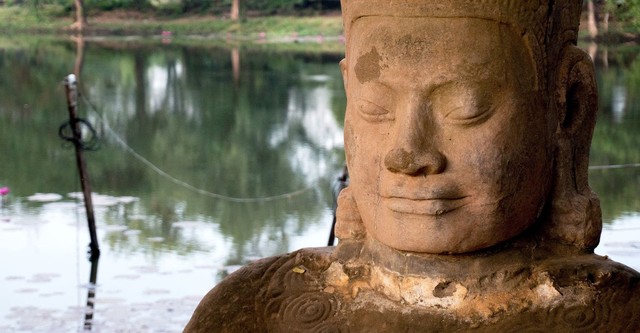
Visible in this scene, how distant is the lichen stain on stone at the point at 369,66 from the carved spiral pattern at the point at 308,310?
623 mm

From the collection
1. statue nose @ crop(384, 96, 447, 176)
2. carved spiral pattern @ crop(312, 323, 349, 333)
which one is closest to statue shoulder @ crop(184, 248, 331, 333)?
carved spiral pattern @ crop(312, 323, 349, 333)

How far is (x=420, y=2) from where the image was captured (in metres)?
2.71

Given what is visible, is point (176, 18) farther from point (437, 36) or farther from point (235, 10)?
point (437, 36)

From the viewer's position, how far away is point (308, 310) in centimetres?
289

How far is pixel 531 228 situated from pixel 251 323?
83cm

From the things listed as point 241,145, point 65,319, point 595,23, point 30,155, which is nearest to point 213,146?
point 241,145

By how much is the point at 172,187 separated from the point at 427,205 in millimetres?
8537

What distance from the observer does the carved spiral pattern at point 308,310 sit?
2863mm

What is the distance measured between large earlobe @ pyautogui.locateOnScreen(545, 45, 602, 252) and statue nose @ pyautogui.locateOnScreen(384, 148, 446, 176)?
43 centimetres

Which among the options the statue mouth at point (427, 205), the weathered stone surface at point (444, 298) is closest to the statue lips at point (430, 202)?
the statue mouth at point (427, 205)

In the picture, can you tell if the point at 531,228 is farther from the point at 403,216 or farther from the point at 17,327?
the point at 17,327

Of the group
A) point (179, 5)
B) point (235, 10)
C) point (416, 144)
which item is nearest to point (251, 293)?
point (416, 144)

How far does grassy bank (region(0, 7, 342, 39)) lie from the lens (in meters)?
32.6

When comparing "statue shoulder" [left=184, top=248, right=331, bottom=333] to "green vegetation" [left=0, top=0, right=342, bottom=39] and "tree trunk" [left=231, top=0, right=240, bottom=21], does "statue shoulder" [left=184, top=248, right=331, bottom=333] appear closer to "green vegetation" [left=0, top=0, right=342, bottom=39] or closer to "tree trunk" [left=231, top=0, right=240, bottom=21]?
"green vegetation" [left=0, top=0, right=342, bottom=39]
